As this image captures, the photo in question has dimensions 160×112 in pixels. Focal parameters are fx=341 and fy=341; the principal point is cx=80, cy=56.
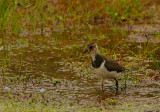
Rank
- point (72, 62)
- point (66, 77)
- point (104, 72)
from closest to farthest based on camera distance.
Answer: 1. point (104, 72)
2. point (66, 77)
3. point (72, 62)

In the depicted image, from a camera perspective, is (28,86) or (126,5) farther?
(126,5)

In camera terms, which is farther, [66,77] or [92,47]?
[66,77]

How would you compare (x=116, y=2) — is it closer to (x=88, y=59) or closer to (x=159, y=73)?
(x=88, y=59)

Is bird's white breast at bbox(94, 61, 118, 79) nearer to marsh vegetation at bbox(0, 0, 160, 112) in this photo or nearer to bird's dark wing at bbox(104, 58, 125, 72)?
bird's dark wing at bbox(104, 58, 125, 72)

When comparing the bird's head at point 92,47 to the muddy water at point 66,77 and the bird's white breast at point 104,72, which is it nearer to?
the bird's white breast at point 104,72

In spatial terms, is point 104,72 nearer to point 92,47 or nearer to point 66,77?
point 92,47

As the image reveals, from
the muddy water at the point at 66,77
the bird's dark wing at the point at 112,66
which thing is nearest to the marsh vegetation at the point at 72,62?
the muddy water at the point at 66,77

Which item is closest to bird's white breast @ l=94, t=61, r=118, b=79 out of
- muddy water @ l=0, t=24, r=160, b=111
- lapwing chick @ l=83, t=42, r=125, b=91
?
lapwing chick @ l=83, t=42, r=125, b=91

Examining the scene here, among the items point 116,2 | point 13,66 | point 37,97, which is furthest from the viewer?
point 116,2

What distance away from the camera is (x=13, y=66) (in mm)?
7703

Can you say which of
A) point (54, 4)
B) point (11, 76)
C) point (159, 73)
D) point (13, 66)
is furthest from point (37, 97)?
point (54, 4)

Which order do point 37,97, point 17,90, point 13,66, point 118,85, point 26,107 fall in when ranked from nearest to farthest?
point 26,107 < point 37,97 < point 17,90 < point 118,85 < point 13,66

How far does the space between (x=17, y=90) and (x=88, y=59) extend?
7.70 ft

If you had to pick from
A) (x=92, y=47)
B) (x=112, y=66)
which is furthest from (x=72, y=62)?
(x=112, y=66)
